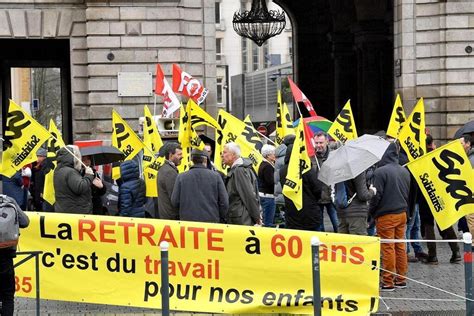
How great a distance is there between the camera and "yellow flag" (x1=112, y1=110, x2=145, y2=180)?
17766 mm

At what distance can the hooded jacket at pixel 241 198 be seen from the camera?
14.5 metres

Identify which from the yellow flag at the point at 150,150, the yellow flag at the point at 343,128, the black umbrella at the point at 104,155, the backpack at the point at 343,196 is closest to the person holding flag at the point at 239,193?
the backpack at the point at 343,196

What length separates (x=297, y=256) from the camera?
40.1 feet

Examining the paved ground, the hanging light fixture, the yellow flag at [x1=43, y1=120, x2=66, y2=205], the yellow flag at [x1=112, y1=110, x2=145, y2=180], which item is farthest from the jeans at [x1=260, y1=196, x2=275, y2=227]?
the hanging light fixture

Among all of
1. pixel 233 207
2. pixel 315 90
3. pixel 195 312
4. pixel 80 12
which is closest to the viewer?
pixel 195 312

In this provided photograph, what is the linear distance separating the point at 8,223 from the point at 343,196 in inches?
194

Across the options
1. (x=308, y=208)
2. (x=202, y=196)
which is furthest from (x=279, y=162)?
(x=202, y=196)

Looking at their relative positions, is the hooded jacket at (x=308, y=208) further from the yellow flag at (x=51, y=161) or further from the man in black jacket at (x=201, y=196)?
the yellow flag at (x=51, y=161)

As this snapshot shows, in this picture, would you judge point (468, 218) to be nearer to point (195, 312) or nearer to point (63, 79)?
point (195, 312)

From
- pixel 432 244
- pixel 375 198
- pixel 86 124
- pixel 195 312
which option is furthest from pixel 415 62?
pixel 195 312

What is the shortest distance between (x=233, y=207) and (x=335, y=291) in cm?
279

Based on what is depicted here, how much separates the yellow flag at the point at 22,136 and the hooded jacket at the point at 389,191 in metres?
4.37

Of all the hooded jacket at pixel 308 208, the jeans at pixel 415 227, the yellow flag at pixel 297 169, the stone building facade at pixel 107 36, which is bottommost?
the jeans at pixel 415 227

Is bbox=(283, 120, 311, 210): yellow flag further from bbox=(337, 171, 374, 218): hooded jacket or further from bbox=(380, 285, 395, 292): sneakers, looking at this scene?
bbox=(380, 285, 395, 292): sneakers
